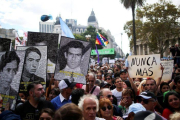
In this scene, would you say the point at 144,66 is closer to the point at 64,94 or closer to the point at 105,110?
the point at 64,94

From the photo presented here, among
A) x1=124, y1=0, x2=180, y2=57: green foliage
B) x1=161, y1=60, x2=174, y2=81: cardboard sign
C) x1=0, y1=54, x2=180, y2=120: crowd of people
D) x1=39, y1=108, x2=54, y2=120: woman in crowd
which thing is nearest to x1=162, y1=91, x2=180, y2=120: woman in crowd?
x1=0, y1=54, x2=180, y2=120: crowd of people

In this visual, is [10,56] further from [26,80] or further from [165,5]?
[165,5]

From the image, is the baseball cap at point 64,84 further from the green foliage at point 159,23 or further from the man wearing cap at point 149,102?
the green foliage at point 159,23

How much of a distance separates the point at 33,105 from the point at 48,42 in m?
2.09

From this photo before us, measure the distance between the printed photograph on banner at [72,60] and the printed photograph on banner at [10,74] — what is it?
3.16 ft

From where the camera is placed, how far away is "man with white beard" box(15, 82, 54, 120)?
11.3 feet

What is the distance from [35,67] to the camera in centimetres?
426

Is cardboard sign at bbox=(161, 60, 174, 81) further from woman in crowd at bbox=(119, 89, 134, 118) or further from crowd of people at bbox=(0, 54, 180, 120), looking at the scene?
woman in crowd at bbox=(119, 89, 134, 118)

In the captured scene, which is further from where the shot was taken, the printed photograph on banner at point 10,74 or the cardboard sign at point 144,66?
the cardboard sign at point 144,66

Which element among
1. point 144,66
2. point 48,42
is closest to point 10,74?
point 48,42

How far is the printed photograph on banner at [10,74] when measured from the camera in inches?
151

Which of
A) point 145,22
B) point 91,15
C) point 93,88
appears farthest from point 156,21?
point 91,15

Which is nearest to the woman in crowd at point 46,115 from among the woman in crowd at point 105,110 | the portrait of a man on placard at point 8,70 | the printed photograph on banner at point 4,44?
the woman in crowd at point 105,110

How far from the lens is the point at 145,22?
98.5 feet
